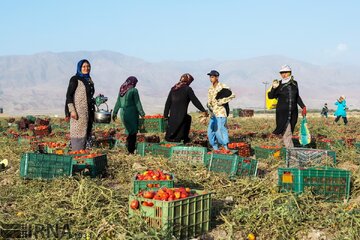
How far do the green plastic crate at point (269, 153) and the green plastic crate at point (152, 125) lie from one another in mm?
4084

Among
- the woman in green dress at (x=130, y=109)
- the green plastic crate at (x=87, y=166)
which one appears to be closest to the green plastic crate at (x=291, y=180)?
the green plastic crate at (x=87, y=166)

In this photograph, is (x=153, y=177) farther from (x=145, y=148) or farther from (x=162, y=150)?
(x=145, y=148)

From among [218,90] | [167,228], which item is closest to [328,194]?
[167,228]

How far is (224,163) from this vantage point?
8164 mm

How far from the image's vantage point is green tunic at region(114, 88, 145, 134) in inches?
421

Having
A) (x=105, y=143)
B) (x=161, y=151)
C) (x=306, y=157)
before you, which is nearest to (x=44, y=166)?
(x=161, y=151)

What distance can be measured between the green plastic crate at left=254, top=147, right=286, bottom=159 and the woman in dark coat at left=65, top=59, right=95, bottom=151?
12.7 feet

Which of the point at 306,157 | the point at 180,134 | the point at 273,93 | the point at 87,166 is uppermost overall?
the point at 273,93

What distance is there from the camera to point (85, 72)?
8.94 metres

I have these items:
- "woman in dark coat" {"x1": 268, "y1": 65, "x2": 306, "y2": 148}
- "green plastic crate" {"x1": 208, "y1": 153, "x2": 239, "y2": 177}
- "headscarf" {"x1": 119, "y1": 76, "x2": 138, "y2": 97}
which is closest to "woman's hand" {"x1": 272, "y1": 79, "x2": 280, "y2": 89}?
"woman in dark coat" {"x1": 268, "y1": 65, "x2": 306, "y2": 148}

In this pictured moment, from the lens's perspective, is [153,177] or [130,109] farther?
[130,109]

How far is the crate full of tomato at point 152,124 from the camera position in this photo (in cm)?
1402

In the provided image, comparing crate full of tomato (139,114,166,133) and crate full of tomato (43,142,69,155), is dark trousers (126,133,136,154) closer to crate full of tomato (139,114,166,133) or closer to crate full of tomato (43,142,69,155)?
crate full of tomato (43,142,69,155)

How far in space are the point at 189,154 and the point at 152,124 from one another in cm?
535
